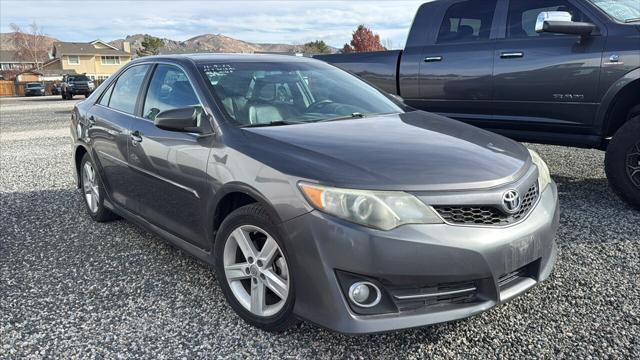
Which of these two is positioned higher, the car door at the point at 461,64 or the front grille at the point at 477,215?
the car door at the point at 461,64

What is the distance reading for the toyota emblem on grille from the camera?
2451 mm

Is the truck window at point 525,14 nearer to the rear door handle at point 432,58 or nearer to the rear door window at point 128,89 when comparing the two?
the rear door handle at point 432,58

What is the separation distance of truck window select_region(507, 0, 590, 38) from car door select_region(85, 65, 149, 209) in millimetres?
3599

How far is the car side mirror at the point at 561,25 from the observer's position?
4.43 m

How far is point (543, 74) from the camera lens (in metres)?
4.93

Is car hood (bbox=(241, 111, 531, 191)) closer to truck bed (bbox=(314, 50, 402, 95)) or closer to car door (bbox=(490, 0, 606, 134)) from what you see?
car door (bbox=(490, 0, 606, 134))

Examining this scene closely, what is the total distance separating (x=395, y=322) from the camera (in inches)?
90.1

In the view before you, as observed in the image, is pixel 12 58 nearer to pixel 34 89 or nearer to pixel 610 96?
pixel 34 89

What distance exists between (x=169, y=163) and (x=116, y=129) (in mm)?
999

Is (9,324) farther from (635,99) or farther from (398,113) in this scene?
(635,99)

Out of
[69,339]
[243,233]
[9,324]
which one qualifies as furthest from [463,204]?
[9,324]

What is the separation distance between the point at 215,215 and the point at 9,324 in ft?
4.27

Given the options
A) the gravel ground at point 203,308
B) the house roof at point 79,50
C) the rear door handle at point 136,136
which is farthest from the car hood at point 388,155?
the house roof at point 79,50

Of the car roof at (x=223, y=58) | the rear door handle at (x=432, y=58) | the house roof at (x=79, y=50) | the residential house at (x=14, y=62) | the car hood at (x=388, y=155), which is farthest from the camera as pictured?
the residential house at (x=14, y=62)
